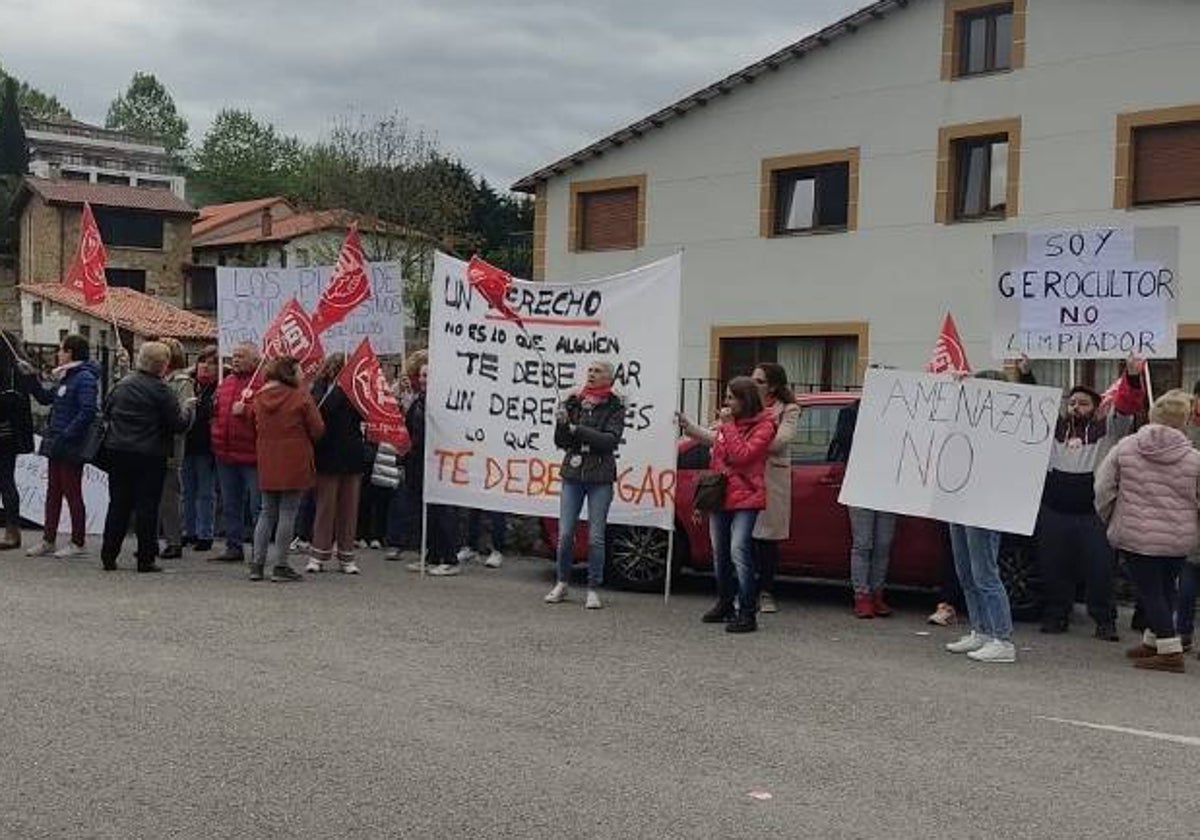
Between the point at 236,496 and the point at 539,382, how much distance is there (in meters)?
2.89

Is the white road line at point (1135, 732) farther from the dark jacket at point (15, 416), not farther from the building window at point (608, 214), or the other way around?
the building window at point (608, 214)

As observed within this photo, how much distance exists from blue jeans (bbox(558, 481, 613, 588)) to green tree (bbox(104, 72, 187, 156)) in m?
128

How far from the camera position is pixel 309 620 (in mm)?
9117

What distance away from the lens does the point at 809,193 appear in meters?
24.5

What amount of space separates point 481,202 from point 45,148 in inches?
2432

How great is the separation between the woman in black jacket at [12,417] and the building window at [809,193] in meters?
15.1

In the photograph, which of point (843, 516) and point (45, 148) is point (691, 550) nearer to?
point (843, 516)

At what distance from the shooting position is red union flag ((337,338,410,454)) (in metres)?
11.3

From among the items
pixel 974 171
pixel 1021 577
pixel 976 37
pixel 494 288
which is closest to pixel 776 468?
pixel 1021 577

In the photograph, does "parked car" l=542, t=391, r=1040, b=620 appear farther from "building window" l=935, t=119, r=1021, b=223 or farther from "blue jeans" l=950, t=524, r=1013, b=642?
"building window" l=935, t=119, r=1021, b=223

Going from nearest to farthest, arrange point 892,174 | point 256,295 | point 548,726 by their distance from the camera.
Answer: point 548,726
point 256,295
point 892,174

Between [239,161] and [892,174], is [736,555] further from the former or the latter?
[239,161]

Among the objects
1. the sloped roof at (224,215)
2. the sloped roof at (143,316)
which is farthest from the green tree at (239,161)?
the sloped roof at (143,316)

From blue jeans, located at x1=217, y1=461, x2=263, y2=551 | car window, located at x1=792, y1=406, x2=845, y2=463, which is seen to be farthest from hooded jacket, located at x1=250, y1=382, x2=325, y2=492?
car window, located at x1=792, y1=406, x2=845, y2=463
